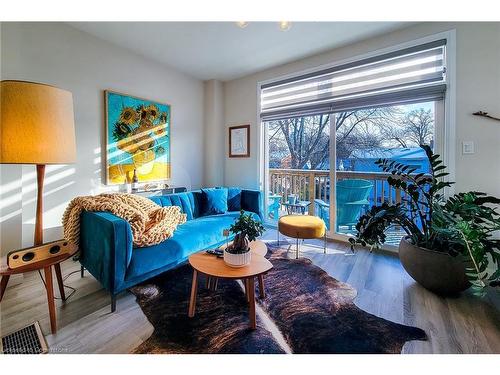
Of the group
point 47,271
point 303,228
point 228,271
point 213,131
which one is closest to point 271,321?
point 228,271

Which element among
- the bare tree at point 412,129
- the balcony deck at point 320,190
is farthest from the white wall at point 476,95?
the balcony deck at point 320,190

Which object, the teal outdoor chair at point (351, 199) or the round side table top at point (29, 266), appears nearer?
the round side table top at point (29, 266)

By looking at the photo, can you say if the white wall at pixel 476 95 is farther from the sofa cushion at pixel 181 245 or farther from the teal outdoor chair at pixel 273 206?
the sofa cushion at pixel 181 245

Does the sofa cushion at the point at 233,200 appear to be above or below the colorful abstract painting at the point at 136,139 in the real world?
below

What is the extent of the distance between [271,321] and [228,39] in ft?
9.60

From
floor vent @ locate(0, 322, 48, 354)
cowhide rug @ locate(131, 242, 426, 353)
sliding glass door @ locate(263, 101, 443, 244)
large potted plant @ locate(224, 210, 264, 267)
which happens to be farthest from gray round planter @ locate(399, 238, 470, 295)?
floor vent @ locate(0, 322, 48, 354)

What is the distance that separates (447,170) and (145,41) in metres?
3.66

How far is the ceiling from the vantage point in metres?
2.40

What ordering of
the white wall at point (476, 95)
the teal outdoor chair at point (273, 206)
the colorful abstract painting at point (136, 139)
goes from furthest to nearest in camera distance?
the teal outdoor chair at point (273, 206), the colorful abstract painting at point (136, 139), the white wall at point (476, 95)

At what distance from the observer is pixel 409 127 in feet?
8.43

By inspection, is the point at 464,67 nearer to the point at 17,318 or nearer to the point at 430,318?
the point at 430,318

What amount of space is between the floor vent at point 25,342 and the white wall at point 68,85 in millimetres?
1194

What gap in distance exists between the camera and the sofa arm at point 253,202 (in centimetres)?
309

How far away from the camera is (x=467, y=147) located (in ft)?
7.02
